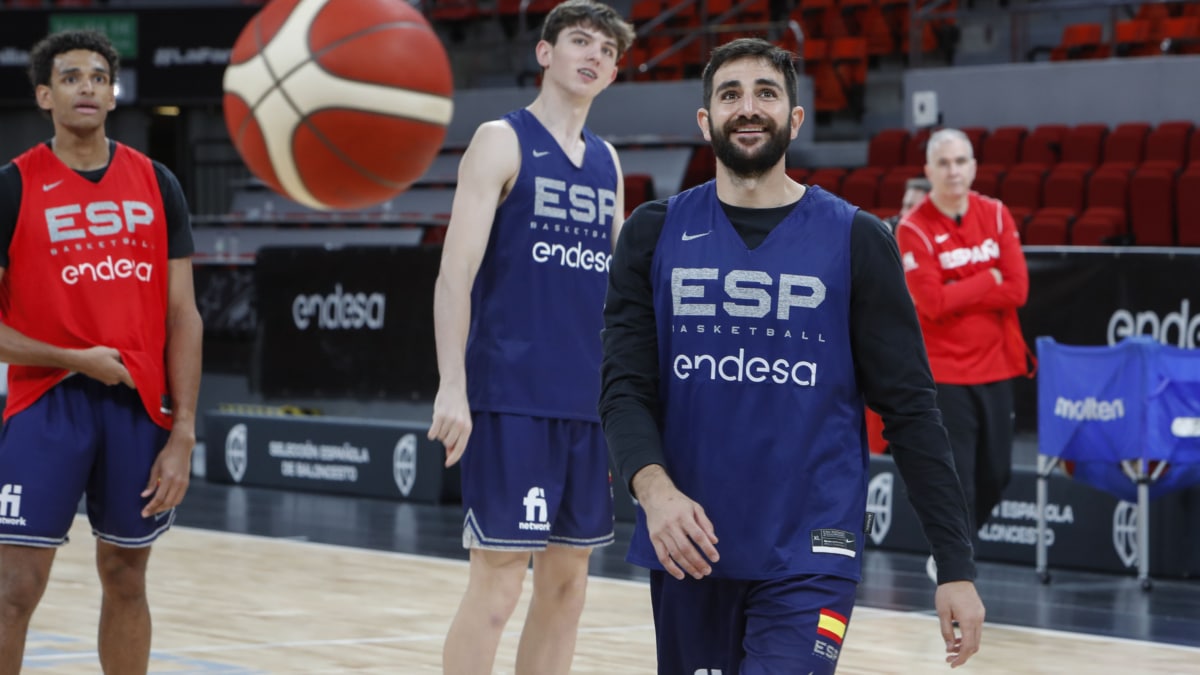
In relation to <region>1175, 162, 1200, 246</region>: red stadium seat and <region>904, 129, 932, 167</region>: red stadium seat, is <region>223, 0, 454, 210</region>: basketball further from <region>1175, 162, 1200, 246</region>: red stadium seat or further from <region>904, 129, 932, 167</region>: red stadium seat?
Answer: <region>904, 129, 932, 167</region>: red stadium seat

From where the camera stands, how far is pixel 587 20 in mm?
4184

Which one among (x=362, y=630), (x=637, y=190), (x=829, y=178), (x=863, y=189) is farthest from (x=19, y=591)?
(x=637, y=190)

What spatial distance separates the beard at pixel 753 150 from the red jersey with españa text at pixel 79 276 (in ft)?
5.98

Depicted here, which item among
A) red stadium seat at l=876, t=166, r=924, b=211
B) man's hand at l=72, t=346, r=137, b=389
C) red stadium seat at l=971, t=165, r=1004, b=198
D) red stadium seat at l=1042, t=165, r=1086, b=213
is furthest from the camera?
red stadium seat at l=876, t=166, r=924, b=211

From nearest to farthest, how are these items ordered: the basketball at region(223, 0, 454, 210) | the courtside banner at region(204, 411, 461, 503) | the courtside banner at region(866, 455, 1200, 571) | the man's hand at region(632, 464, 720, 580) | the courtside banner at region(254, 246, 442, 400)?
the man's hand at region(632, 464, 720, 580)
the basketball at region(223, 0, 454, 210)
the courtside banner at region(866, 455, 1200, 571)
the courtside banner at region(204, 411, 461, 503)
the courtside banner at region(254, 246, 442, 400)

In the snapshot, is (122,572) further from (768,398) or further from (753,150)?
(753,150)

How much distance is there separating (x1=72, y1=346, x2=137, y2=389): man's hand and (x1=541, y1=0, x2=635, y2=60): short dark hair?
1266mm

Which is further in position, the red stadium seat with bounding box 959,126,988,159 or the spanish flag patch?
the red stadium seat with bounding box 959,126,988,159

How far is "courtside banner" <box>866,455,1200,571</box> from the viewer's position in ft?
25.7

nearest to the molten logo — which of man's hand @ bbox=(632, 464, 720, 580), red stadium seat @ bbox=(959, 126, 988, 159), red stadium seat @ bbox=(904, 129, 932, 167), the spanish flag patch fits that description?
the spanish flag patch

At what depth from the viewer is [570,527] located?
13.8ft

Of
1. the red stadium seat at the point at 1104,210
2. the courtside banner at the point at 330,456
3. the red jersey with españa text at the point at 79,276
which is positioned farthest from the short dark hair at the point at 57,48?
the red stadium seat at the point at 1104,210

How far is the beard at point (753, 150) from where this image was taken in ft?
9.49

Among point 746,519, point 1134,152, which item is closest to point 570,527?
point 746,519
